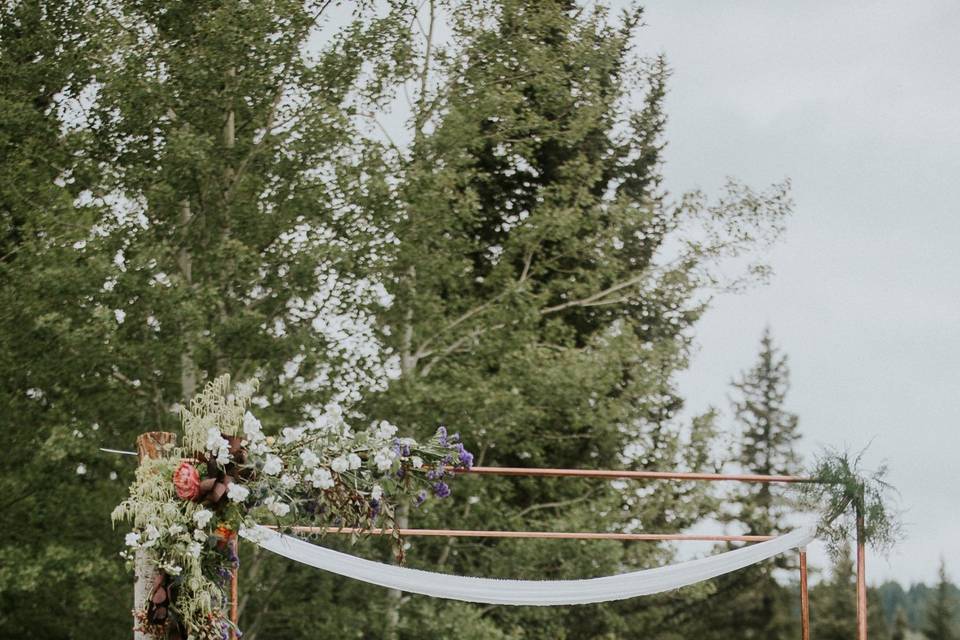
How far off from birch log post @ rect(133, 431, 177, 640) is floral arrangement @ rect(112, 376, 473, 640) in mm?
29

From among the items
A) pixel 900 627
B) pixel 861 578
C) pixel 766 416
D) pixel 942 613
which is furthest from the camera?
pixel 766 416

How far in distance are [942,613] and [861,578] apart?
20.3 m

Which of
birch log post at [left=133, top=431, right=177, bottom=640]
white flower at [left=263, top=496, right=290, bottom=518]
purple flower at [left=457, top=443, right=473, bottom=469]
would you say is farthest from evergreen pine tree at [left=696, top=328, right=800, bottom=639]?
birch log post at [left=133, top=431, right=177, bottom=640]

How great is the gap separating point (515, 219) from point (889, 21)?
38.5 feet

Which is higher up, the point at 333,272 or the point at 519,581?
the point at 333,272

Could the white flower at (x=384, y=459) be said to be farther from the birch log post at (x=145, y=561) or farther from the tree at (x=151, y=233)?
the tree at (x=151, y=233)

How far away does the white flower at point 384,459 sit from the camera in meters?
3.79

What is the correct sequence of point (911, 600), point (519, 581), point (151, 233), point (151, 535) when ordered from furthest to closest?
point (911, 600), point (151, 233), point (519, 581), point (151, 535)

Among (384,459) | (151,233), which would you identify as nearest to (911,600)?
(151,233)

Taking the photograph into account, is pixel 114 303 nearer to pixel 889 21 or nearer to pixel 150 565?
pixel 150 565

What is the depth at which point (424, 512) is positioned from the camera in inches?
390

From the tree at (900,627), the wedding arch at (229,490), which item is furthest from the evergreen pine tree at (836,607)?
the wedding arch at (229,490)

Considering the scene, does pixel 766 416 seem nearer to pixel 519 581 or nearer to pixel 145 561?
pixel 519 581

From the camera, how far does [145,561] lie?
3697mm
